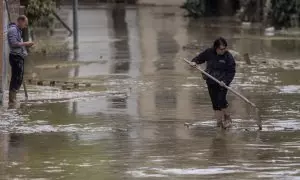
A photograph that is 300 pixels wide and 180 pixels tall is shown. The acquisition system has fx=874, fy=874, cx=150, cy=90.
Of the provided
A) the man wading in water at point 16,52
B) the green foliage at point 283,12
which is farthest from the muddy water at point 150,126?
the green foliage at point 283,12

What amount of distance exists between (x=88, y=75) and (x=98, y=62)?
12.2ft

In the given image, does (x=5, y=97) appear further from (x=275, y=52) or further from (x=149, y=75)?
(x=275, y=52)

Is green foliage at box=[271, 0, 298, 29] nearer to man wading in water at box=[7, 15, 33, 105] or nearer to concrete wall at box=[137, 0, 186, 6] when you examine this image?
concrete wall at box=[137, 0, 186, 6]

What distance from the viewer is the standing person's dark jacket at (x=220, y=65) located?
1328 centimetres

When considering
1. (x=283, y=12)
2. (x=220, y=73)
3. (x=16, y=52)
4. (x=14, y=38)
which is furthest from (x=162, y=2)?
(x=220, y=73)

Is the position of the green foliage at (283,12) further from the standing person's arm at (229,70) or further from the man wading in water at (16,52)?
the standing person's arm at (229,70)

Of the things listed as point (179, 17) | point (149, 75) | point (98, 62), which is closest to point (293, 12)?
point (179, 17)

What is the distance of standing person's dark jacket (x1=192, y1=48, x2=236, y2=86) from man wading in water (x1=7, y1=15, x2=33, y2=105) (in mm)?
3746

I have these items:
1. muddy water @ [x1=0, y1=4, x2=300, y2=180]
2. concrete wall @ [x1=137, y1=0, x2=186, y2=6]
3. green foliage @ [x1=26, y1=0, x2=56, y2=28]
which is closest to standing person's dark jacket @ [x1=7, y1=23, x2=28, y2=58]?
muddy water @ [x1=0, y1=4, x2=300, y2=180]

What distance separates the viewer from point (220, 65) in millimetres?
13305

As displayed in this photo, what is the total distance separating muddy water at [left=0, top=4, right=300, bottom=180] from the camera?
9914mm

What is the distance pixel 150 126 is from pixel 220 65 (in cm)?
142

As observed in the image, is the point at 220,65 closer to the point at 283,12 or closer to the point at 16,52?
the point at 16,52

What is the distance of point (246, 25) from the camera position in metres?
43.1
